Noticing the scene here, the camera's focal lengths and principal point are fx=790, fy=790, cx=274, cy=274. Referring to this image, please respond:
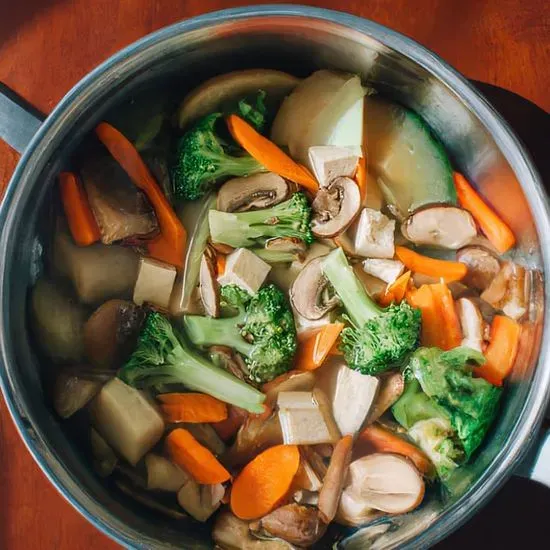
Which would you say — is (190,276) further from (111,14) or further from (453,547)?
(453,547)

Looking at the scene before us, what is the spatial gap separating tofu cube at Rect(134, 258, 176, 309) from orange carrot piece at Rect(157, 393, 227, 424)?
157 mm

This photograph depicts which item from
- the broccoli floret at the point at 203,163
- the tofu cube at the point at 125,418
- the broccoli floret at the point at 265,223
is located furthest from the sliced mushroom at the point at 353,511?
the broccoli floret at the point at 203,163

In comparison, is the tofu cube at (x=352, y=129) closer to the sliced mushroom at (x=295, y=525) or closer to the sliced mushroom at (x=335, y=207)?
the sliced mushroom at (x=335, y=207)

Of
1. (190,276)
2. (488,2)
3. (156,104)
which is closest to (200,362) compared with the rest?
(190,276)

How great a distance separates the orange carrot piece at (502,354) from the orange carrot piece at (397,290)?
0.16m

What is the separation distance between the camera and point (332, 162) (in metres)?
1.28

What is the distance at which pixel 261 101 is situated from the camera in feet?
4.26

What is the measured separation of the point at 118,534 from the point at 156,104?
2.17ft

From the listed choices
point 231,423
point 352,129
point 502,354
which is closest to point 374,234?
point 352,129

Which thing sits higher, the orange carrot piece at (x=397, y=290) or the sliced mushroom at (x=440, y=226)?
the sliced mushroom at (x=440, y=226)

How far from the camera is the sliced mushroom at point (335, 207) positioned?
1.28m

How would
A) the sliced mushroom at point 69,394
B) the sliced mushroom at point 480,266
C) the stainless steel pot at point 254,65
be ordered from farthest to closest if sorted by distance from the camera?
the sliced mushroom at point 480,266 < the sliced mushroom at point 69,394 < the stainless steel pot at point 254,65

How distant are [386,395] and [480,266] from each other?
0.27 meters

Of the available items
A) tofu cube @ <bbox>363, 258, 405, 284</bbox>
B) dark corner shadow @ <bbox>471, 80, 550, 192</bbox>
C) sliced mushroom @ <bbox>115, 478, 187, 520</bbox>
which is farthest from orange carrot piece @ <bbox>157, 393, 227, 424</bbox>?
dark corner shadow @ <bbox>471, 80, 550, 192</bbox>
